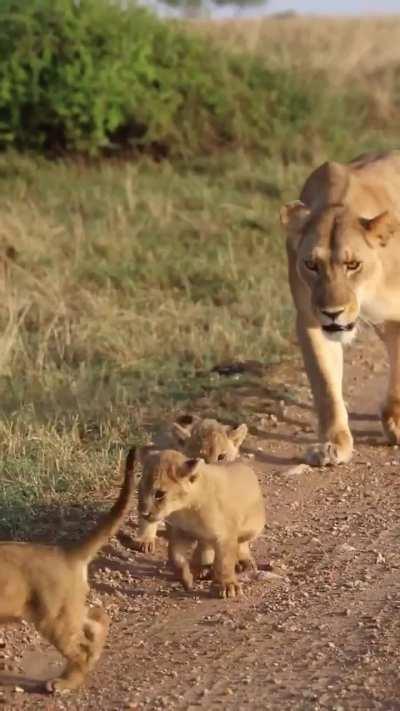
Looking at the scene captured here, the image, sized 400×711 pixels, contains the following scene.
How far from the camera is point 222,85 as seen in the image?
1675 cm

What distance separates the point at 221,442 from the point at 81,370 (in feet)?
8.26

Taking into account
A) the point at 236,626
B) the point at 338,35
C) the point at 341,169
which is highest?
the point at 341,169

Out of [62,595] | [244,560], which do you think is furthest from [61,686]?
[244,560]

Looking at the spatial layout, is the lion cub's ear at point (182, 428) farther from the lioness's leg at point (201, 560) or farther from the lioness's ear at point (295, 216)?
the lioness's ear at point (295, 216)

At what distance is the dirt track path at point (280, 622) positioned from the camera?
4773mm

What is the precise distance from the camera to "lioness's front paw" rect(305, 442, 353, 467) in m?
7.18

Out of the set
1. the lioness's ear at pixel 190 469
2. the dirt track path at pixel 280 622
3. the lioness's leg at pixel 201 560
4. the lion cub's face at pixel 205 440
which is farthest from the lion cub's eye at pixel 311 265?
the lioness's ear at pixel 190 469

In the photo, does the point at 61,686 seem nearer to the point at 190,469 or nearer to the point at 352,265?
the point at 190,469

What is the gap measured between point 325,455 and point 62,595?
261 cm

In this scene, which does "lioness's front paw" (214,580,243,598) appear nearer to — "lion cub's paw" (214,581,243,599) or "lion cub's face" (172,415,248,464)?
"lion cub's paw" (214,581,243,599)

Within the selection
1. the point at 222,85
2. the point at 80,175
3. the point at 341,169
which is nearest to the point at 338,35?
the point at 222,85

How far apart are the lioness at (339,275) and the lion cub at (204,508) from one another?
1375 mm

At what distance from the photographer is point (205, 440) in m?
6.30

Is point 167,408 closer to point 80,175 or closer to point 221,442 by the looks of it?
point 221,442
